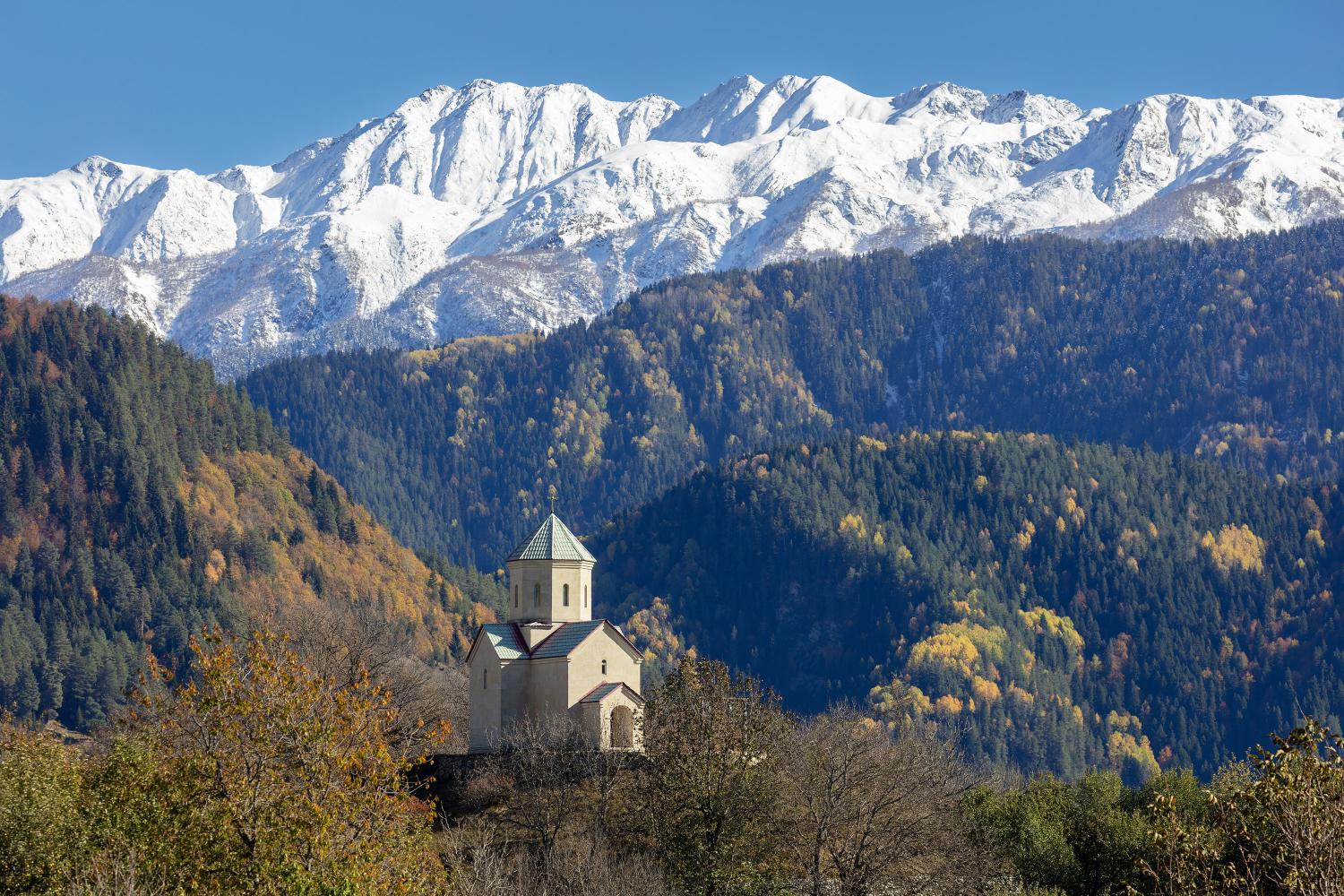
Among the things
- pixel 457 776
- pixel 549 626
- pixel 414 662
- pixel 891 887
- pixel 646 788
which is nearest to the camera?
pixel 891 887

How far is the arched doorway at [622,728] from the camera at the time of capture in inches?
4715

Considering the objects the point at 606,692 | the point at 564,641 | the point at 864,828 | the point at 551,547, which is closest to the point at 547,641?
the point at 564,641

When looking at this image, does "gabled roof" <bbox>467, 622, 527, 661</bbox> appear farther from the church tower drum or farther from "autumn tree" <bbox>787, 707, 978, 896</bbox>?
"autumn tree" <bbox>787, 707, 978, 896</bbox>

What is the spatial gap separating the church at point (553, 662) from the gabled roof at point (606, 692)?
2.0 inches

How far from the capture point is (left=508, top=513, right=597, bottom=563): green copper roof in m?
127

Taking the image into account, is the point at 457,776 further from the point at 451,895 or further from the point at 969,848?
the point at 451,895

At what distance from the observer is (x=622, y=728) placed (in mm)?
120375

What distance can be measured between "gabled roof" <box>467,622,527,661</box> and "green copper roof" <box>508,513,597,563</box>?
456 cm

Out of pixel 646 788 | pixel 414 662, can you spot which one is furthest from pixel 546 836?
pixel 414 662

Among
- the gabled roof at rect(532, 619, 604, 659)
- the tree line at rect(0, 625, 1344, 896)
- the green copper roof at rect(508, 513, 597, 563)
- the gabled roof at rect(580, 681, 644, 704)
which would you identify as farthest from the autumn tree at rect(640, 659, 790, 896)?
the green copper roof at rect(508, 513, 597, 563)

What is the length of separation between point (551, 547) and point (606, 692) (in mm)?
11263

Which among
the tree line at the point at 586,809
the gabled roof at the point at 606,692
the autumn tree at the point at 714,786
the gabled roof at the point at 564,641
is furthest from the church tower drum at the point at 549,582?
the autumn tree at the point at 714,786

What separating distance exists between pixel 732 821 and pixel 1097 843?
1849 cm

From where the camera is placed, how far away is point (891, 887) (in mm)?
101500
